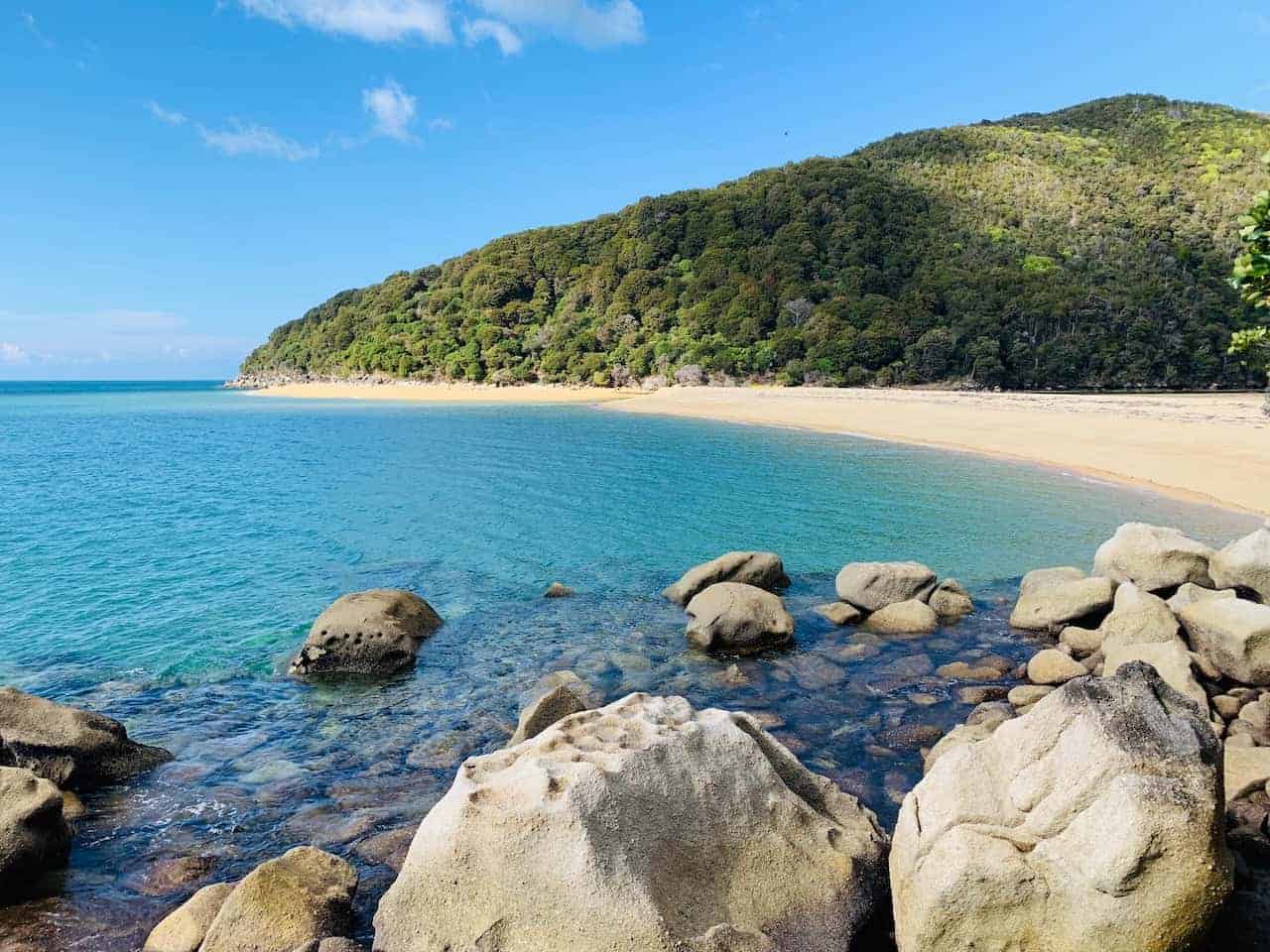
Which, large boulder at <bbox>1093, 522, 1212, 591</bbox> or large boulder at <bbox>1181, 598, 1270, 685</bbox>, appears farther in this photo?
large boulder at <bbox>1093, 522, 1212, 591</bbox>

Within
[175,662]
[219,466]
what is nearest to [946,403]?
[219,466]

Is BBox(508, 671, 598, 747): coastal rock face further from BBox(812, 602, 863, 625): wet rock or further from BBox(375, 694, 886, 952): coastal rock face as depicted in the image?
BBox(812, 602, 863, 625): wet rock

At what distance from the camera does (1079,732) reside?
497 cm

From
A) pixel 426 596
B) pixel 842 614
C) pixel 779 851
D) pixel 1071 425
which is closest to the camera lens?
pixel 779 851

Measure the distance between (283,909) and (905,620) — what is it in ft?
34.1

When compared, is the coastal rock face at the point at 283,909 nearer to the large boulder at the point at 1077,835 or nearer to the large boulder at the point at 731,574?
the large boulder at the point at 1077,835

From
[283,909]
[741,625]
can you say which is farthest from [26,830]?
[741,625]

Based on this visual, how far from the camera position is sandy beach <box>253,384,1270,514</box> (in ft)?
87.4

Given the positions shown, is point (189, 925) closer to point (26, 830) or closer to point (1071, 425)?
point (26, 830)

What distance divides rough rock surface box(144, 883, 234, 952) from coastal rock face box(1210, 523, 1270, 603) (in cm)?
1325

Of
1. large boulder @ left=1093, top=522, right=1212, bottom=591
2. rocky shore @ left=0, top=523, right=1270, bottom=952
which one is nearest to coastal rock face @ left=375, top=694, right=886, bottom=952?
rocky shore @ left=0, top=523, right=1270, bottom=952

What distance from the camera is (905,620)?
1306cm

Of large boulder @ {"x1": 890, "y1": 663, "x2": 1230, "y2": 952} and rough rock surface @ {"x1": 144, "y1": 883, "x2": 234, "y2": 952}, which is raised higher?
large boulder @ {"x1": 890, "y1": 663, "x2": 1230, "y2": 952}

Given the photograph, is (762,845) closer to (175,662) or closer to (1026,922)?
(1026,922)
